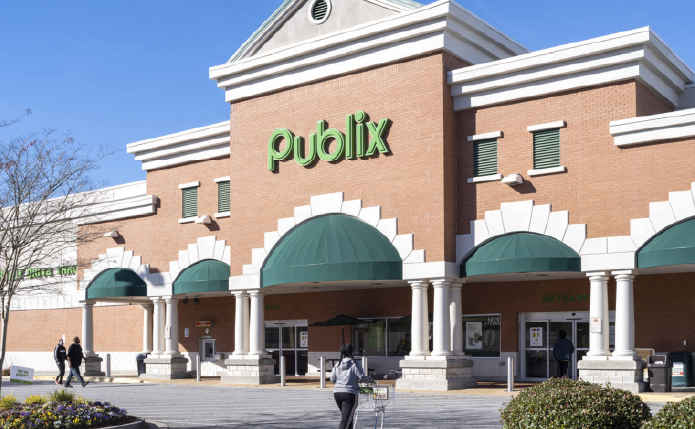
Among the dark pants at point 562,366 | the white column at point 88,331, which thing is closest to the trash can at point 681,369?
the dark pants at point 562,366

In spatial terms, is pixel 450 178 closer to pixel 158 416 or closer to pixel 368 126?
pixel 368 126

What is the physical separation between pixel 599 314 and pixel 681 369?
302cm

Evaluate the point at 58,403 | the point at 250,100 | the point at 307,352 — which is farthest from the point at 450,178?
the point at 58,403

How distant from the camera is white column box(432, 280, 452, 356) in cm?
2617

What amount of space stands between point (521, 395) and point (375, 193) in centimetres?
1647

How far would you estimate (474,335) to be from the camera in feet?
99.1

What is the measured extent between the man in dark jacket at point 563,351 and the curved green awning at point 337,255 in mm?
5425

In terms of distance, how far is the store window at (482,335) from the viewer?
96.9ft

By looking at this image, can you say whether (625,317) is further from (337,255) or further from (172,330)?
(172,330)

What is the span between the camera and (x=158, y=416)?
1912cm

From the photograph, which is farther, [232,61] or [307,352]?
[307,352]

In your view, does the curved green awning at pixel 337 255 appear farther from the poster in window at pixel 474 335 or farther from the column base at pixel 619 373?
the column base at pixel 619 373

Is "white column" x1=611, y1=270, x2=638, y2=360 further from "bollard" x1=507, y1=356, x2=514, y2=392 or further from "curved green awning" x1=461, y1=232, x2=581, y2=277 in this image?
"bollard" x1=507, y1=356, x2=514, y2=392

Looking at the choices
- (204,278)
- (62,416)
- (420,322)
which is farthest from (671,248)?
(204,278)
